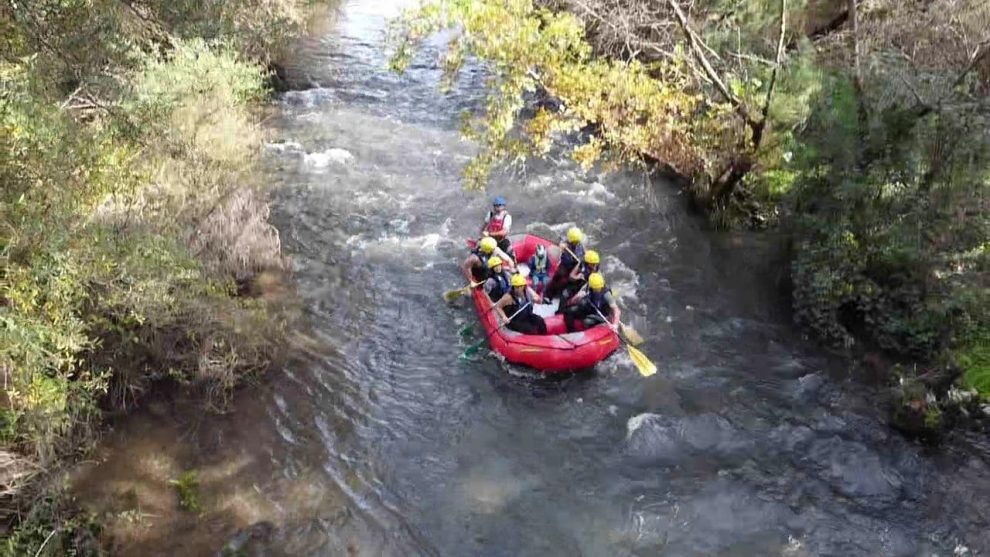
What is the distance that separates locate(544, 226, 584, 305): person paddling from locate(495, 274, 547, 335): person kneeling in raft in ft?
1.57

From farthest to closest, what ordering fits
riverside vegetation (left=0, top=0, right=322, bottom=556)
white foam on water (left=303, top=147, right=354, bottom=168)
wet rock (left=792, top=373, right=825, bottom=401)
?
1. white foam on water (left=303, top=147, right=354, bottom=168)
2. wet rock (left=792, top=373, right=825, bottom=401)
3. riverside vegetation (left=0, top=0, right=322, bottom=556)

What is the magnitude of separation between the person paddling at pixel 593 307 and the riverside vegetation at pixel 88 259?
12.0 feet

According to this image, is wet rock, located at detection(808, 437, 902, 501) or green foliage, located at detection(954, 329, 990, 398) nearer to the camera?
wet rock, located at detection(808, 437, 902, 501)

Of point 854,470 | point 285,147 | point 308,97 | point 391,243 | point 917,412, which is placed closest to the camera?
point 854,470

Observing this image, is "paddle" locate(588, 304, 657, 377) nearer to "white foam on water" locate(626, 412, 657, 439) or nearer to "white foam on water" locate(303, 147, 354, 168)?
"white foam on water" locate(626, 412, 657, 439)

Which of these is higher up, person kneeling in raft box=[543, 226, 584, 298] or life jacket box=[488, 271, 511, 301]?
person kneeling in raft box=[543, 226, 584, 298]

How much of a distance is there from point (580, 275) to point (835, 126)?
370 cm

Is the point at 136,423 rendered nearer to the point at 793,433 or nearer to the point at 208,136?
the point at 208,136

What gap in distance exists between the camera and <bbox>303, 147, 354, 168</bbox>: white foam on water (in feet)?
45.1

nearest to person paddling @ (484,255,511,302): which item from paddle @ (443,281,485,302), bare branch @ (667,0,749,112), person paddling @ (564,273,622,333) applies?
paddle @ (443,281,485,302)

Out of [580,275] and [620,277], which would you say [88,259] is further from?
[620,277]

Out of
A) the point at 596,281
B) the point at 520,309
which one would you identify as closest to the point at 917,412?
Answer: the point at 596,281

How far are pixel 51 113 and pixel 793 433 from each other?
25.0 ft

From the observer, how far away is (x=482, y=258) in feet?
32.5
